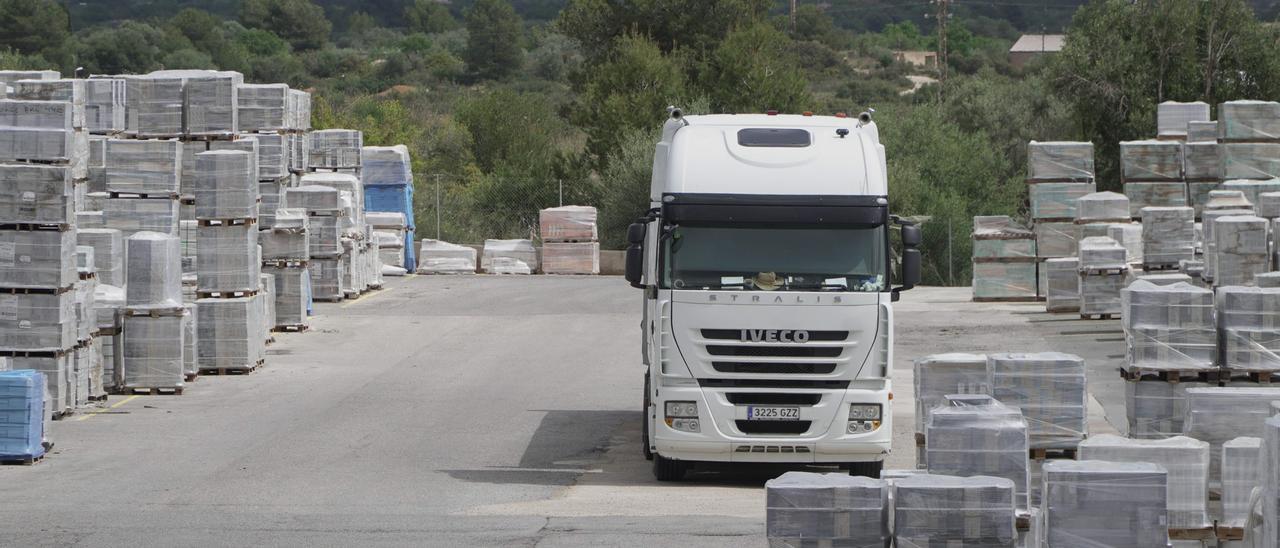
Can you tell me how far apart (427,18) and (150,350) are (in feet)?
520

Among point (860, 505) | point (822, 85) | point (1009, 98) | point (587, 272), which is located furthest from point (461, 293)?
point (822, 85)

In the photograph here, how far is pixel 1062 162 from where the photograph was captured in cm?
3612

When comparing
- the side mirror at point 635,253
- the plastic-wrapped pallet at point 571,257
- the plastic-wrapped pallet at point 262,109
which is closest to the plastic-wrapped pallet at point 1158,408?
the side mirror at point 635,253

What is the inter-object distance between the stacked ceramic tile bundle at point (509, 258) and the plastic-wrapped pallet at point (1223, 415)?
3103cm

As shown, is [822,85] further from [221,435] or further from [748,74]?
[221,435]

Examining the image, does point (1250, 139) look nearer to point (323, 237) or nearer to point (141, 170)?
point (323, 237)

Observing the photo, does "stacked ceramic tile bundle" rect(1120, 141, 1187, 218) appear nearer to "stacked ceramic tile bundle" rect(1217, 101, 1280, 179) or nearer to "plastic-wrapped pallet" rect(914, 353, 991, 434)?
"stacked ceramic tile bundle" rect(1217, 101, 1280, 179)

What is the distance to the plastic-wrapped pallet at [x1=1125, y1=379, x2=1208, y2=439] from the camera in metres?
15.7

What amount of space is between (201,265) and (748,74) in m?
34.4

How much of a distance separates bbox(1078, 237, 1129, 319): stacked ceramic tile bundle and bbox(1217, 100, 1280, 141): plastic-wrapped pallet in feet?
12.4

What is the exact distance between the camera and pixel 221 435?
19047 mm

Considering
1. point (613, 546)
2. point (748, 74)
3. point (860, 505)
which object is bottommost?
point (613, 546)

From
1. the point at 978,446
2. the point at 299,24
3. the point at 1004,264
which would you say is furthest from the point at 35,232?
the point at 299,24

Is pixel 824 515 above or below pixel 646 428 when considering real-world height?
above
